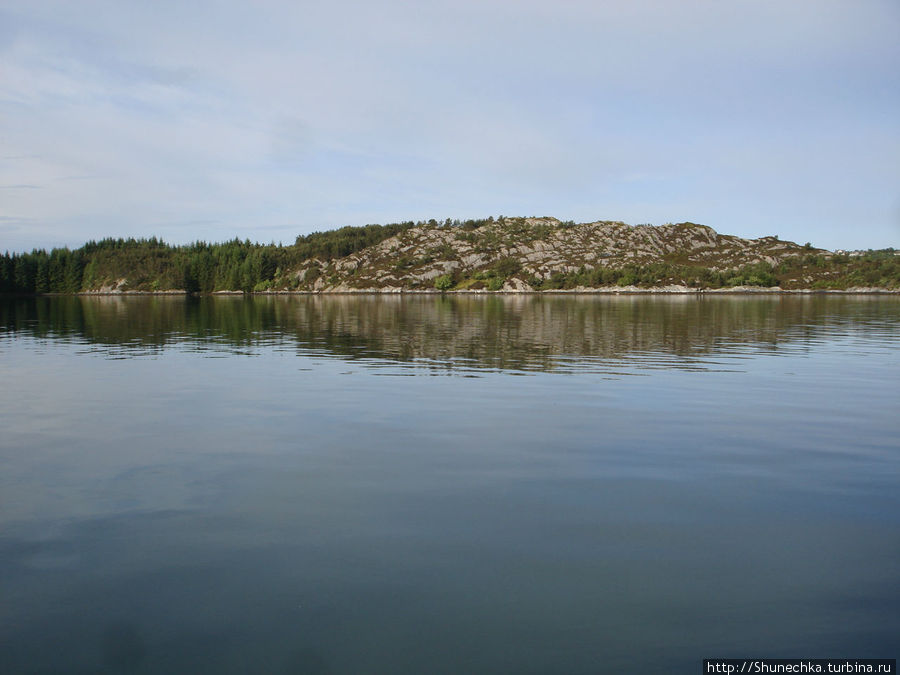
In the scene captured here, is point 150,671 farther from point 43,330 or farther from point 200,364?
point 43,330

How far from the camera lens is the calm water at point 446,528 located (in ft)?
28.2

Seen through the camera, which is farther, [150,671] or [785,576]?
[785,576]

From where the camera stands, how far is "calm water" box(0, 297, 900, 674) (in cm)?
861

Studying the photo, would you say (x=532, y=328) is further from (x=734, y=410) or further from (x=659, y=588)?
(x=659, y=588)

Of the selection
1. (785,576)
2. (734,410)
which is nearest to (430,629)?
(785,576)

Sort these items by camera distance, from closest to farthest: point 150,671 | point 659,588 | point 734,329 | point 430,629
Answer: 1. point 150,671
2. point 430,629
3. point 659,588
4. point 734,329

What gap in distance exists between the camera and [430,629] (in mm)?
8820

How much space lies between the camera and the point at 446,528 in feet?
40.3

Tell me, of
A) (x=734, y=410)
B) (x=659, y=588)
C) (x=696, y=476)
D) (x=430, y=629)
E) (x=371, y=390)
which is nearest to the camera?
(x=430, y=629)

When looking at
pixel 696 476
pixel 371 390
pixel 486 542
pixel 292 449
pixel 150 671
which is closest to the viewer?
pixel 150 671

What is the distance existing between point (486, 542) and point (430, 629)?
9.81 feet

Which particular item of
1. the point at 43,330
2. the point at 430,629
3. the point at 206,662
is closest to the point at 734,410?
the point at 430,629

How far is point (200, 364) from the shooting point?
38.3 metres

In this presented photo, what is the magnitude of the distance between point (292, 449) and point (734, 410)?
17018 mm
